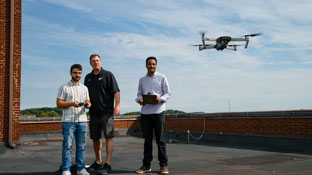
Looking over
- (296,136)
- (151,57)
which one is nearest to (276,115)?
(296,136)

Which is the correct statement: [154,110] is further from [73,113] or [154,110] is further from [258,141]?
[258,141]

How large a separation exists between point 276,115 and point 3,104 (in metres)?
8.18

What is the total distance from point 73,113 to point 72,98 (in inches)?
9.3

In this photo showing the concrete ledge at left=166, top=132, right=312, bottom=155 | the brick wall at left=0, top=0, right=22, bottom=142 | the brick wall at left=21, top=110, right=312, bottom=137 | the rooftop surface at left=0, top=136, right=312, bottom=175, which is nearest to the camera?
the rooftop surface at left=0, top=136, right=312, bottom=175

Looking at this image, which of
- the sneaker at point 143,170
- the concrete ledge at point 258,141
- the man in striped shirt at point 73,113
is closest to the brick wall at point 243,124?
the concrete ledge at point 258,141

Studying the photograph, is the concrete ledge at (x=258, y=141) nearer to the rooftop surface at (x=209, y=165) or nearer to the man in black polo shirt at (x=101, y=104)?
the rooftop surface at (x=209, y=165)

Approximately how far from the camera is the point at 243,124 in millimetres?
11984

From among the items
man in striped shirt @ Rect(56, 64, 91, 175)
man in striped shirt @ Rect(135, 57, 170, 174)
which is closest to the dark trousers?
man in striped shirt @ Rect(135, 57, 170, 174)

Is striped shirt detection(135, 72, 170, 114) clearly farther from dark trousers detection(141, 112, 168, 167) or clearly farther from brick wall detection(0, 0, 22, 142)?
brick wall detection(0, 0, 22, 142)

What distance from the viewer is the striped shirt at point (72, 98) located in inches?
211

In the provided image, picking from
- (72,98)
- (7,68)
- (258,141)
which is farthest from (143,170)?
(258,141)

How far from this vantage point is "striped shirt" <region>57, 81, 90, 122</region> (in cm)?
536

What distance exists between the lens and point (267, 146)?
10734 mm

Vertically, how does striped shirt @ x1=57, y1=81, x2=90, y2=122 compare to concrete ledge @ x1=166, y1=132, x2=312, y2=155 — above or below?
above
